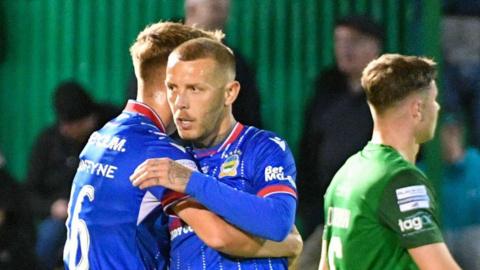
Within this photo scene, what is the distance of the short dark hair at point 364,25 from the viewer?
6934mm

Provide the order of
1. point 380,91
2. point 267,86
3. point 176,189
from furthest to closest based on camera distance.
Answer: point 267,86 < point 380,91 < point 176,189

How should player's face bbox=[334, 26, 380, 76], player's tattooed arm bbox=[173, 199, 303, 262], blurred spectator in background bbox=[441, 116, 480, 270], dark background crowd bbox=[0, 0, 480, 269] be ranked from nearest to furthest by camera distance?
player's tattooed arm bbox=[173, 199, 303, 262] → blurred spectator in background bbox=[441, 116, 480, 270] → dark background crowd bbox=[0, 0, 480, 269] → player's face bbox=[334, 26, 380, 76]

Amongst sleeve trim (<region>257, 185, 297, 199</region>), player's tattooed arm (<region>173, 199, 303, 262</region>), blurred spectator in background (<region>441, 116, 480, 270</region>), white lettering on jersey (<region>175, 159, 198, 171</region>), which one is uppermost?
white lettering on jersey (<region>175, 159, 198, 171</region>)

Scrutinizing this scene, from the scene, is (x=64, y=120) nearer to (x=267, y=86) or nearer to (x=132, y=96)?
(x=132, y=96)

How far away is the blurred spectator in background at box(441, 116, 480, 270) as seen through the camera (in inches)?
261

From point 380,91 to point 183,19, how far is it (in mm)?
1868

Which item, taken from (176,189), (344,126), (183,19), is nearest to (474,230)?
(344,126)

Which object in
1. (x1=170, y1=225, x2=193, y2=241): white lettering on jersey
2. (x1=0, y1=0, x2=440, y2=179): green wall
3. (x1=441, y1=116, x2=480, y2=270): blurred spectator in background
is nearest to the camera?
(x1=170, y1=225, x2=193, y2=241): white lettering on jersey

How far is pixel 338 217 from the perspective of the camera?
5363mm

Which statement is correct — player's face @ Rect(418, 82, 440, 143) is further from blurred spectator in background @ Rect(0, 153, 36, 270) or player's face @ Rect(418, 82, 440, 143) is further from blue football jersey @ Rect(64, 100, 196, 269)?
blurred spectator in background @ Rect(0, 153, 36, 270)

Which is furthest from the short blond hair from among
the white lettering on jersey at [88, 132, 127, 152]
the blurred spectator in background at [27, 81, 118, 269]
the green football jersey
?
the blurred spectator in background at [27, 81, 118, 269]

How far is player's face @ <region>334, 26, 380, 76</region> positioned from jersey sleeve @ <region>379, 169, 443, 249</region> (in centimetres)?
179

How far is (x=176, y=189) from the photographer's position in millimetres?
4160

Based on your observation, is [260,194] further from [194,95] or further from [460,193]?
[460,193]
